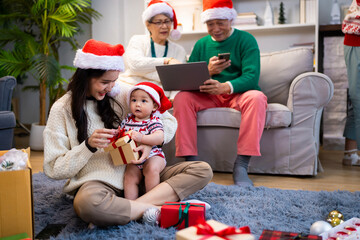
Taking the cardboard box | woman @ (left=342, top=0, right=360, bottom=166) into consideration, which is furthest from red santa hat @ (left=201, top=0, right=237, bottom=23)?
the cardboard box

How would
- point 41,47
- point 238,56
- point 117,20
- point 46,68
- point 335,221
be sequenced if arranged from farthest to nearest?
point 117,20 < point 41,47 < point 46,68 < point 238,56 < point 335,221

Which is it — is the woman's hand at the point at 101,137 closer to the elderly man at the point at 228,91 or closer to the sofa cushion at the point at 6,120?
the elderly man at the point at 228,91

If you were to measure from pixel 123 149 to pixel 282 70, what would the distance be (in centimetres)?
157

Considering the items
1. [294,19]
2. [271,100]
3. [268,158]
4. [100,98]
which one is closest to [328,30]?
[294,19]

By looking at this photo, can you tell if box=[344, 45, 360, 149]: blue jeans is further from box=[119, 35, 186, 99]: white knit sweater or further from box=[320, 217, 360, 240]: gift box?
box=[320, 217, 360, 240]: gift box

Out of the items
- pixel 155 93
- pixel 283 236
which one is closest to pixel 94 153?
pixel 155 93

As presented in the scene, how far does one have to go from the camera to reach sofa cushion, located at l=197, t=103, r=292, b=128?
7.68 ft

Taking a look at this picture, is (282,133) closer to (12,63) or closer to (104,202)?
(104,202)

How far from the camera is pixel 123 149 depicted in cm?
147

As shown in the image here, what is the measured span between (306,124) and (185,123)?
0.74 meters

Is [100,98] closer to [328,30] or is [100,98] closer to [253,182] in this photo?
[253,182]

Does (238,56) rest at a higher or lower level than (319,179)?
higher

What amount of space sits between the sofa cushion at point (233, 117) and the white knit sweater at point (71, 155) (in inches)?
37.1

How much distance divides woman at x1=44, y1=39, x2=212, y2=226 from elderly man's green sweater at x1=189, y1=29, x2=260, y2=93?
877 mm
